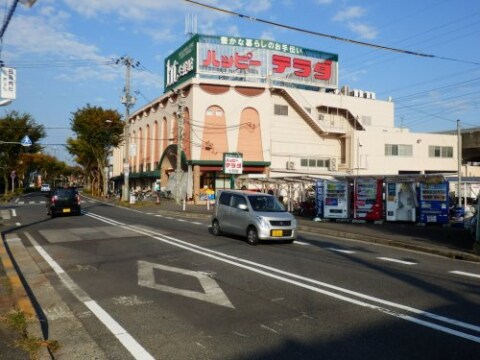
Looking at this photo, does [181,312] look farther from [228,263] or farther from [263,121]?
[263,121]

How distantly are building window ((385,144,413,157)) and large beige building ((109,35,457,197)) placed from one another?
4.5 inches

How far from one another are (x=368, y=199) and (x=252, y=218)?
9.53m

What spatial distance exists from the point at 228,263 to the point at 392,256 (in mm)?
4548

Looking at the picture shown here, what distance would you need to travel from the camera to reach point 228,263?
10.5m

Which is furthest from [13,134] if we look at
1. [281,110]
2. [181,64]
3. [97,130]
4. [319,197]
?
[319,197]

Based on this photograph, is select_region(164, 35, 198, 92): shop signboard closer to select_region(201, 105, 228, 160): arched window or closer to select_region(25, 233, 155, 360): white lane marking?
select_region(201, 105, 228, 160): arched window

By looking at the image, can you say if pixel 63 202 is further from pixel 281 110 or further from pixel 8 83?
pixel 281 110

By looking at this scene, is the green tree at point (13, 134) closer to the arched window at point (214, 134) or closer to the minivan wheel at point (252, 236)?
the arched window at point (214, 134)

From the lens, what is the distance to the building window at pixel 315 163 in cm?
4987

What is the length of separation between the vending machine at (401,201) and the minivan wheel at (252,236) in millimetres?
9423

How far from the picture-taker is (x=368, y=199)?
21.5m

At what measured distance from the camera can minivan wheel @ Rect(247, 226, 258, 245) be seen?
44.9 feet

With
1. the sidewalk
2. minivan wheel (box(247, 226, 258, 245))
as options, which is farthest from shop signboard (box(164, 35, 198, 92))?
minivan wheel (box(247, 226, 258, 245))

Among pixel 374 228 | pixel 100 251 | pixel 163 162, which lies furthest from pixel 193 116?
pixel 100 251
